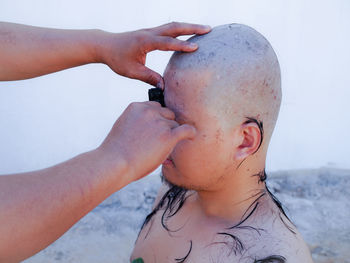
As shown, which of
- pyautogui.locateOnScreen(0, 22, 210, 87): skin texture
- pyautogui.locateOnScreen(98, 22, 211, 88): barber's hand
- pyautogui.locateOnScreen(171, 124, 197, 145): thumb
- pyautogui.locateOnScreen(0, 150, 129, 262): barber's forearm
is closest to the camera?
pyautogui.locateOnScreen(0, 150, 129, 262): barber's forearm

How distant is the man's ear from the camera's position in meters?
1.29

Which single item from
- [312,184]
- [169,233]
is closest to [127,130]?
[169,233]

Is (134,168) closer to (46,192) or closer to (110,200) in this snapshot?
(46,192)

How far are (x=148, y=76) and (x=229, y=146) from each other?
1.23 ft

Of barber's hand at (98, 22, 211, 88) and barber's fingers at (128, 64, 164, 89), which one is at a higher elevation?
barber's hand at (98, 22, 211, 88)

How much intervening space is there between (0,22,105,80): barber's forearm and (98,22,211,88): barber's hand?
2.4 inches

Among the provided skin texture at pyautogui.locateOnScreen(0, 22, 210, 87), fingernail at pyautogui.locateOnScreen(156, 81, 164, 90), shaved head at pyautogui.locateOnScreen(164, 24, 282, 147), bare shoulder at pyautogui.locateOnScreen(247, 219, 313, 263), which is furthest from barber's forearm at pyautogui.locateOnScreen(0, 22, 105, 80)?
bare shoulder at pyautogui.locateOnScreen(247, 219, 313, 263)

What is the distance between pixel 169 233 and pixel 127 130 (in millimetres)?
705

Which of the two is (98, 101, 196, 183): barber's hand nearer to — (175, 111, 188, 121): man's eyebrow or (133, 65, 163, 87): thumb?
(175, 111, 188, 121): man's eyebrow

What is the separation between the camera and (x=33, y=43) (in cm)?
153

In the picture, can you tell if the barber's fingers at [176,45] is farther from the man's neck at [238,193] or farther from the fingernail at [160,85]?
the man's neck at [238,193]

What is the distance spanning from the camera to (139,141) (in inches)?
39.6

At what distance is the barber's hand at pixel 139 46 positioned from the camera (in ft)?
4.36

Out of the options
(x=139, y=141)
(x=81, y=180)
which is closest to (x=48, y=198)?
(x=81, y=180)
